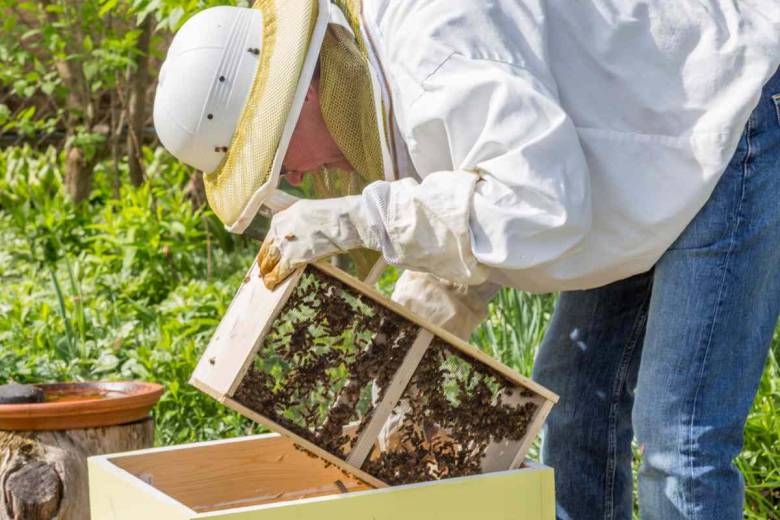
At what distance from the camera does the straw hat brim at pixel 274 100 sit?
1.91 meters

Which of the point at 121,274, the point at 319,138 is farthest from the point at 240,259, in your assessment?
the point at 319,138

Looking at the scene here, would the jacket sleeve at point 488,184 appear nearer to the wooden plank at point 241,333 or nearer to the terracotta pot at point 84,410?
the wooden plank at point 241,333

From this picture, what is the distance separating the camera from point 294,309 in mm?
1920

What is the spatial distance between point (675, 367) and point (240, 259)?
3452mm

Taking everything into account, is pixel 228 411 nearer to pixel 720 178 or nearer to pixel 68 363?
pixel 68 363

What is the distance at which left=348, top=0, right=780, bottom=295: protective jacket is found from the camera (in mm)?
1779

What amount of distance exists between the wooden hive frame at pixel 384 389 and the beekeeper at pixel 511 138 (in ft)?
0.21

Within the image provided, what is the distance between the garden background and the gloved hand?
1.46 meters

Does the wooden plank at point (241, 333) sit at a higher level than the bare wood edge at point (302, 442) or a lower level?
higher

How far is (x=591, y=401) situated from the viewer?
2.34 meters

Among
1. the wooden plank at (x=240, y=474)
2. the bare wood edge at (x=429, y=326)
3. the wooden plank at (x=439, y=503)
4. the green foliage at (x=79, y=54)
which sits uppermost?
the bare wood edge at (x=429, y=326)

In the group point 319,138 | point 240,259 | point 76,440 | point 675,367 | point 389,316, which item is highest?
point 319,138

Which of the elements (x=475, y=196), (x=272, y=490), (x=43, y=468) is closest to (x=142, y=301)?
(x=43, y=468)

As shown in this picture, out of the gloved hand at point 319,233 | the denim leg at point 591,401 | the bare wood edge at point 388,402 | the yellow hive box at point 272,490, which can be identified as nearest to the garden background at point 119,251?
the denim leg at point 591,401
